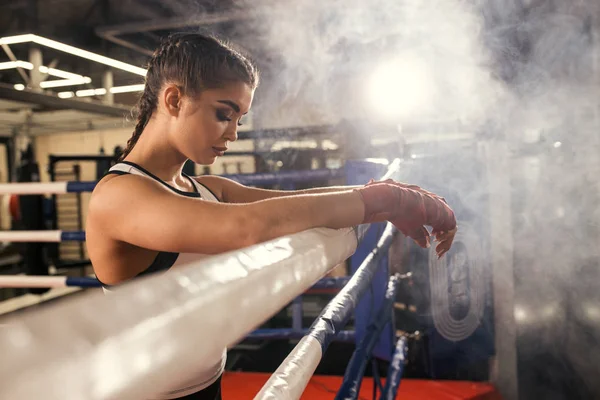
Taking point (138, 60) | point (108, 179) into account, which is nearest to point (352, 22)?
point (138, 60)

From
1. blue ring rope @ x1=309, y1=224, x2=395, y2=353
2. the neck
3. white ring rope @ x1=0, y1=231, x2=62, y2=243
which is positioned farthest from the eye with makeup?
white ring rope @ x1=0, y1=231, x2=62, y2=243

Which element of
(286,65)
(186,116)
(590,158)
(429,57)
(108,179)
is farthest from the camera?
(286,65)

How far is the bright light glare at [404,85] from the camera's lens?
4.14 m

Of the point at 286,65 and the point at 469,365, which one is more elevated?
the point at 286,65

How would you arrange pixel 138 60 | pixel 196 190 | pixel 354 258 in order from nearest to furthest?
pixel 196 190 < pixel 354 258 < pixel 138 60

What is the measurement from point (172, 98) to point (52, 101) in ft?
16.6

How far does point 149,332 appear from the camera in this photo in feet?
0.72

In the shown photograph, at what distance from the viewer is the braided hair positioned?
41.0 inches

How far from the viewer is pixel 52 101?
5.26 meters

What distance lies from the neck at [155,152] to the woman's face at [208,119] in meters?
→ 0.04

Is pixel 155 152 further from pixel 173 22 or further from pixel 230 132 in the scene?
pixel 173 22

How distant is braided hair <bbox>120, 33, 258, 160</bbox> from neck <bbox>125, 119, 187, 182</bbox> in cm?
8

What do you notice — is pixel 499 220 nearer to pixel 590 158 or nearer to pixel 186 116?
pixel 590 158

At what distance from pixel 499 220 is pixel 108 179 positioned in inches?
101
